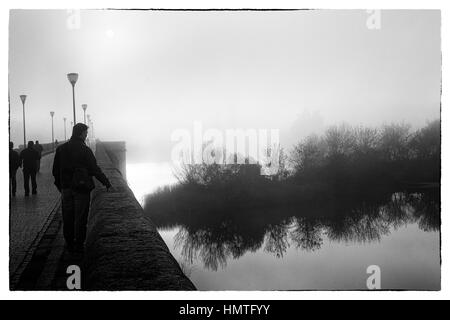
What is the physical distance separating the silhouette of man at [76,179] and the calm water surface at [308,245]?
7732 millimetres

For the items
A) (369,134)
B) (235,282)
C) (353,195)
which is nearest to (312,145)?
(369,134)

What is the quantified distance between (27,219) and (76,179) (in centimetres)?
318

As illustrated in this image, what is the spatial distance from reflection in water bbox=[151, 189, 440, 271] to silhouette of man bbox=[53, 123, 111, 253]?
467 inches

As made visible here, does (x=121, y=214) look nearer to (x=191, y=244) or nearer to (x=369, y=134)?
(x=191, y=244)

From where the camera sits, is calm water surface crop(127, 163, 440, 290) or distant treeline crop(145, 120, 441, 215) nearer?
calm water surface crop(127, 163, 440, 290)

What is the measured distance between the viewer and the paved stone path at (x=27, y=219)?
4.86 meters

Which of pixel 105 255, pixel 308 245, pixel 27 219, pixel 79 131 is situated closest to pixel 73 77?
pixel 27 219

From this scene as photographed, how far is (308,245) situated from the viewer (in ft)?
64.2

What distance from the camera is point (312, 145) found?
31156mm

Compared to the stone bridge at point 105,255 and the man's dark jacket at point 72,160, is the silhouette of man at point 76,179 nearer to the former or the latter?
the man's dark jacket at point 72,160

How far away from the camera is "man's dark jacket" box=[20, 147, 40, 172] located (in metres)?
10.4

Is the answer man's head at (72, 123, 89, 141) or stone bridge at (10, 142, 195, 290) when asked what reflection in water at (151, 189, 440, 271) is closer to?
stone bridge at (10, 142, 195, 290)

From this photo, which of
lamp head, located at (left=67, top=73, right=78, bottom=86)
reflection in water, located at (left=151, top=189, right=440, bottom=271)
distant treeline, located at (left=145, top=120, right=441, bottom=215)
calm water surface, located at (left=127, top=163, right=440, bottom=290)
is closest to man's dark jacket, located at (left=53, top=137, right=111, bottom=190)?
lamp head, located at (left=67, top=73, right=78, bottom=86)
